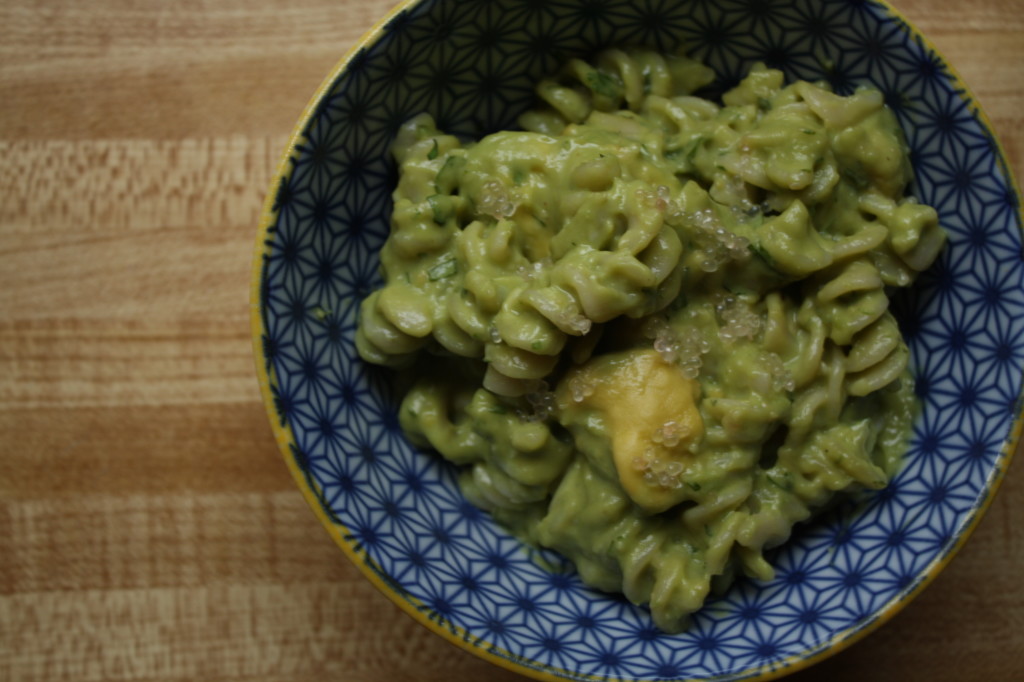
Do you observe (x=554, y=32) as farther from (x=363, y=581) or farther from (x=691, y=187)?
(x=363, y=581)

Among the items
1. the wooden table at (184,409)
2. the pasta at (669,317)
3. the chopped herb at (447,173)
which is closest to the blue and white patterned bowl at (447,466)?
the pasta at (669,317)

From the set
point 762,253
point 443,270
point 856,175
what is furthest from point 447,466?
point 856,175

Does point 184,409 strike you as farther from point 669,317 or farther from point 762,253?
point 762,253

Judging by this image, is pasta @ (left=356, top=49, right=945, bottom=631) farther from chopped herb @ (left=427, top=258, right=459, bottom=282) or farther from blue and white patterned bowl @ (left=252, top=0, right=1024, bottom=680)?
blue and white patterned bowl @ (left=252, top=0, right=1024, bottom=680)

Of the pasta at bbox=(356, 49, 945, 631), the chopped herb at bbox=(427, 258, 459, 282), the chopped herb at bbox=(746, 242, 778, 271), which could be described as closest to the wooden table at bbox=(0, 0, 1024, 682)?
the pasta at bbox=(356, 49, 945, 631)

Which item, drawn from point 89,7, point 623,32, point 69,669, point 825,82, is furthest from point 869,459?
point 89,7
